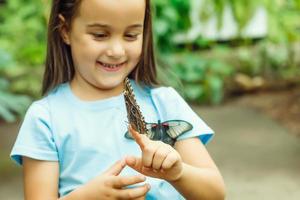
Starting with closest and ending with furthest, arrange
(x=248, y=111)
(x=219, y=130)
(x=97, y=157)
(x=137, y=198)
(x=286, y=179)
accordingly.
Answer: (x=137, y=198) < (x=97, y=157) < (x=286, y=179) < (x=219, y=130) < (x=248, y=111)

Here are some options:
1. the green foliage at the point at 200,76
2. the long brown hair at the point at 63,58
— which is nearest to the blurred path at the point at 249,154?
the green foliage at the point at 200,76

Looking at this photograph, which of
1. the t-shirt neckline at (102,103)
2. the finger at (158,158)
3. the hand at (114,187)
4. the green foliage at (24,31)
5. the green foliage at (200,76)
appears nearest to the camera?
the finger at (158,158)

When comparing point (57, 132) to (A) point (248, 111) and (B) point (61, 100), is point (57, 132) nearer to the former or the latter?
(B) point (61, 100)

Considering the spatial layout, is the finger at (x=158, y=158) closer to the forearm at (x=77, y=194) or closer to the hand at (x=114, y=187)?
the hand at (x=114, y=187)

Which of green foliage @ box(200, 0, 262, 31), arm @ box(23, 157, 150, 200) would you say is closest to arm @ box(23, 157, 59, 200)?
arm @ box(23, 157, 150, 200)

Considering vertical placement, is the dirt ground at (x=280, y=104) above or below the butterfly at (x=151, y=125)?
below

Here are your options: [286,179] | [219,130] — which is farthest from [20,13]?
[286,179]

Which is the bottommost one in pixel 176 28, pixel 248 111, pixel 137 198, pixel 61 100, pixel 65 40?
pixel 248 111
